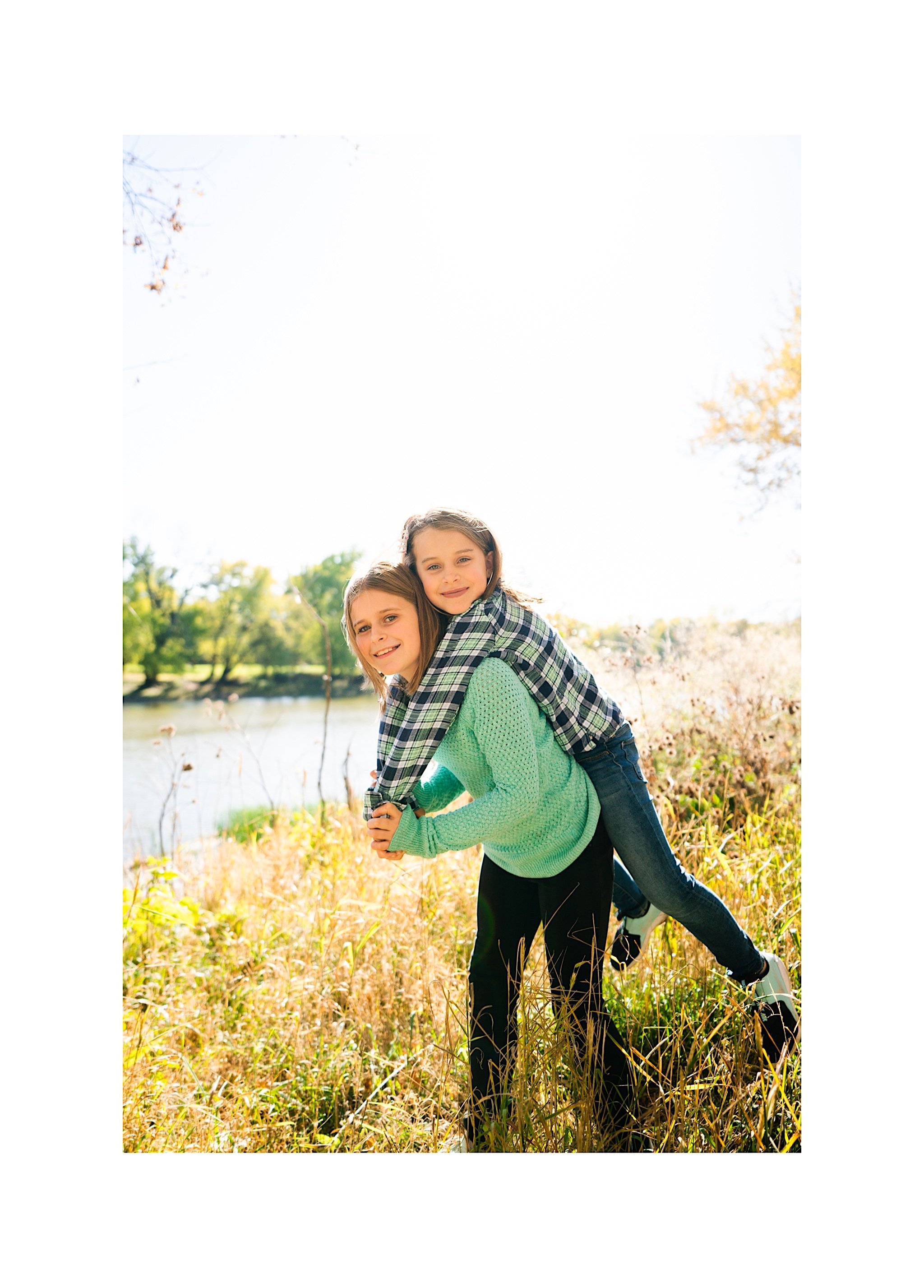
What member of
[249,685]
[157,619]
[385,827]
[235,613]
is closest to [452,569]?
[385,827]

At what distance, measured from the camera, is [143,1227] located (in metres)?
1.58

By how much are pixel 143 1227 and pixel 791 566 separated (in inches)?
173

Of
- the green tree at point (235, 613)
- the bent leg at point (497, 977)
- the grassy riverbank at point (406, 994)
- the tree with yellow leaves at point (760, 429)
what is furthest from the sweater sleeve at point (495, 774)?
the green tree at point (235, 613)

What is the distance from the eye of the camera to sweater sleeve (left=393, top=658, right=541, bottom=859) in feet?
4.98

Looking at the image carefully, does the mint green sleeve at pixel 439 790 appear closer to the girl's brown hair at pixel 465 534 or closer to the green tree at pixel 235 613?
the girl's brown hair at pixel 465 534

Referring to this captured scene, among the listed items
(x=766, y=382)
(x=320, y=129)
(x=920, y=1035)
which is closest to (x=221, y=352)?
(x=320, y=129)

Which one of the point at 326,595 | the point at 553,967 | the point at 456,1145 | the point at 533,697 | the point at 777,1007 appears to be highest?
the point at 326,595

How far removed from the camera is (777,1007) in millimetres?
1754

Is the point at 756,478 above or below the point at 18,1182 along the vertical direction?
above

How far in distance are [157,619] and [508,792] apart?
276 inches

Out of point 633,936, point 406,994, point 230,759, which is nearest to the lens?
point 633,936

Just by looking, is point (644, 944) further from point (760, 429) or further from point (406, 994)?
point (760, 429)

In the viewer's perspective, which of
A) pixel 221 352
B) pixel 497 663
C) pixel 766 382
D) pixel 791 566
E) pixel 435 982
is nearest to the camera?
pixel 497 663

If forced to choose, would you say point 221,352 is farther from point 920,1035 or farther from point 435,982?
point 920,1035
